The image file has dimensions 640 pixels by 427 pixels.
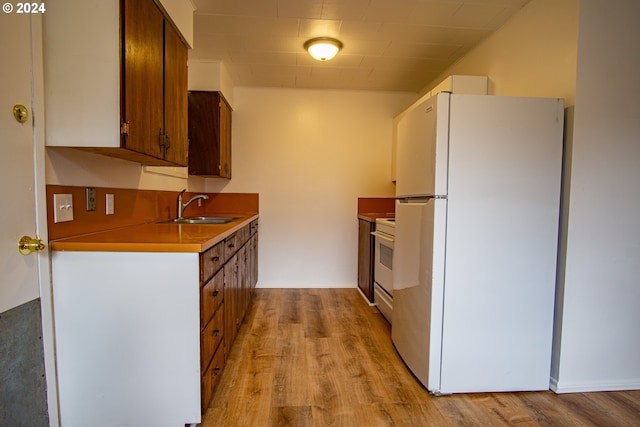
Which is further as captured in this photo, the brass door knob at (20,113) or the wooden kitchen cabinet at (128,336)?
the wooden kitchen cabinet at (128,336)

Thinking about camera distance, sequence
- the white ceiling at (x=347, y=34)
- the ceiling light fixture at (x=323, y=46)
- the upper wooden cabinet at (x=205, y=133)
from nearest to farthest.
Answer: the white ceiling at (x=347, y=34) → the ceiling light fixture at (x=323, y=46) → the upper wooden cabinet at (x=205, y=133)

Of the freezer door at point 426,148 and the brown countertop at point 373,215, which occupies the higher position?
the freezer door at point 426,148

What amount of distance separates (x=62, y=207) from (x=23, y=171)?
0.25 m

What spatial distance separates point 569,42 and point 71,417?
3.14m

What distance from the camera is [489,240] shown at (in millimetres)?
1689

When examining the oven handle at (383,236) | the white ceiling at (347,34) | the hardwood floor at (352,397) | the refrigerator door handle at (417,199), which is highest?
the white ceiling at (347,34)

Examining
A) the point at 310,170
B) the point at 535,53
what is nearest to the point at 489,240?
the point at 535,53

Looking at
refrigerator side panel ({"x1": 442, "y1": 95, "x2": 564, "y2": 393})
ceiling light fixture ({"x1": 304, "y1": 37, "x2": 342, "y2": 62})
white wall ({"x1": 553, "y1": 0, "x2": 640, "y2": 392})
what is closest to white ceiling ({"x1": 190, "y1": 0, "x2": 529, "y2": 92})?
ceiling light fixture ({"x1": 304, "y1": 37, "x2": 342, "y2": 62})

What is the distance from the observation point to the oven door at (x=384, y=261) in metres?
2.60

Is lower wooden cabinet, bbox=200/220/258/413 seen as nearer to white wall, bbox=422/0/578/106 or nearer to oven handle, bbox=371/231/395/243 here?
oven handle, bbox=371/231/395/243

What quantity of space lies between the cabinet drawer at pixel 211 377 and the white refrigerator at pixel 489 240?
3.91 feet

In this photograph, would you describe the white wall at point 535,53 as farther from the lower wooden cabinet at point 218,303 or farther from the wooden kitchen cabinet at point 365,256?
the lower wooden cabinet at point 218,303

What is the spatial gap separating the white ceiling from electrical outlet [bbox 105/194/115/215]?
1.42 meters

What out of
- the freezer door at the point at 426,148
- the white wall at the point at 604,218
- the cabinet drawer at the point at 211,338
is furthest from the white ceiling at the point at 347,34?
the cabinet drawer at the point at 211,338
